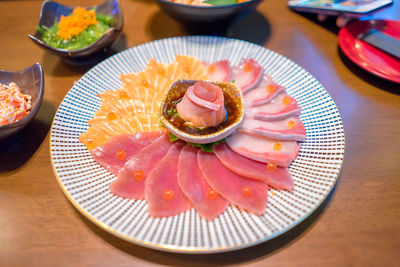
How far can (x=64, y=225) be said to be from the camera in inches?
72.1

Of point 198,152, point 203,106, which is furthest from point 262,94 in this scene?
point 198,152

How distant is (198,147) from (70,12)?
2.36 metres

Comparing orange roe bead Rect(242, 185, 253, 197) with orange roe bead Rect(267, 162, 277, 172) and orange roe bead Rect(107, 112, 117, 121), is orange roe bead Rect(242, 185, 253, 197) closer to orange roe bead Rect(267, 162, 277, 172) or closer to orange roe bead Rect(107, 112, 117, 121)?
orange roe bead Rect(267, 162, 277, 172)

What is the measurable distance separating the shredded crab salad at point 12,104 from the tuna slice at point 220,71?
5.07 feet

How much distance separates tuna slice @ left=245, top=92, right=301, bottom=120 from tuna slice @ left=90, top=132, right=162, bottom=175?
81 cm

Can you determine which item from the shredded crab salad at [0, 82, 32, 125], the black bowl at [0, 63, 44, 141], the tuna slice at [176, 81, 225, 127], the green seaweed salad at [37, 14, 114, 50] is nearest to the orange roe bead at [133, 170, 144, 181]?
the tuna slice at [176, 81, 225, 127]

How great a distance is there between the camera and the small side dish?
279 cm

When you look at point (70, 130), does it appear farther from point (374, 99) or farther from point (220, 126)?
point (374, 99)

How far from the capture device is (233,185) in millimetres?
1886

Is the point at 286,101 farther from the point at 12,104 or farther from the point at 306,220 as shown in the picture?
the point at 12,104

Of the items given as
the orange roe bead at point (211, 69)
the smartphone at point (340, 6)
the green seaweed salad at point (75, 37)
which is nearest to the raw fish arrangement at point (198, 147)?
the orange roe bead at point (211, 69)

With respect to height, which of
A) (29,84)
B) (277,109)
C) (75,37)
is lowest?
(277,109)

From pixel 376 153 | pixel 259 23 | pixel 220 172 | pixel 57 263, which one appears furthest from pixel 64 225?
pixel 259 23

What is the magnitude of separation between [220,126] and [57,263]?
134cm
